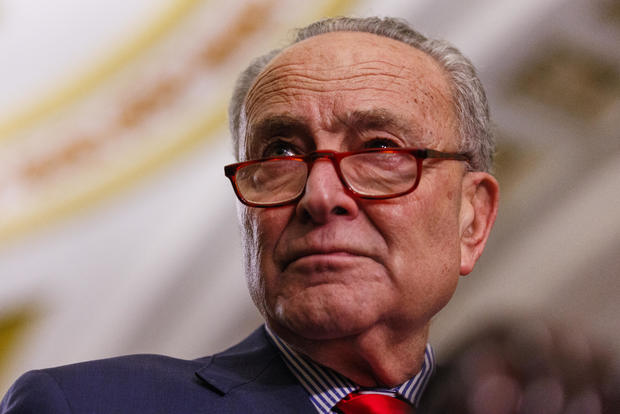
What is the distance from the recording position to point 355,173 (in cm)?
156

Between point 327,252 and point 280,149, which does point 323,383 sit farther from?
point 280,149

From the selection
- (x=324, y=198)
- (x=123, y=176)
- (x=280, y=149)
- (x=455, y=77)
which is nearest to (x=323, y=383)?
(x=324, y=198)

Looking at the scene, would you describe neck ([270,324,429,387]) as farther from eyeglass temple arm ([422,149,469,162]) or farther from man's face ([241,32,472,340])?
eyeglass temple arm ([422,149,469,162])

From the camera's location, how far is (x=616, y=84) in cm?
212

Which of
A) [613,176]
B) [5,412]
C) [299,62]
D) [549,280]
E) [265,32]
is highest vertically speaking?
[265,32]

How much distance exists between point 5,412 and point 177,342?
1.02 meters

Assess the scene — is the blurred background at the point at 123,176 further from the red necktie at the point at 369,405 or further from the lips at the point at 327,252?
the lips at the point at 327,252

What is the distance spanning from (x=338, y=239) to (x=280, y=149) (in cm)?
31

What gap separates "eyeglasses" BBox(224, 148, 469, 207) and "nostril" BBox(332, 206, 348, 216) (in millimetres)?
39

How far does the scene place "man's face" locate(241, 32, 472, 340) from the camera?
1.50 metres

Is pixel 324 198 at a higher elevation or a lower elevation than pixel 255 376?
higher

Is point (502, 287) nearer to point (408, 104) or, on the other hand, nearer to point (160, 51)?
point (408, 104)

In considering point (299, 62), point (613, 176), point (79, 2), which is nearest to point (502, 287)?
point (613, 176)

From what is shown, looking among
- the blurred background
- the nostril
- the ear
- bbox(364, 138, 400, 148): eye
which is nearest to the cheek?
the nostril
